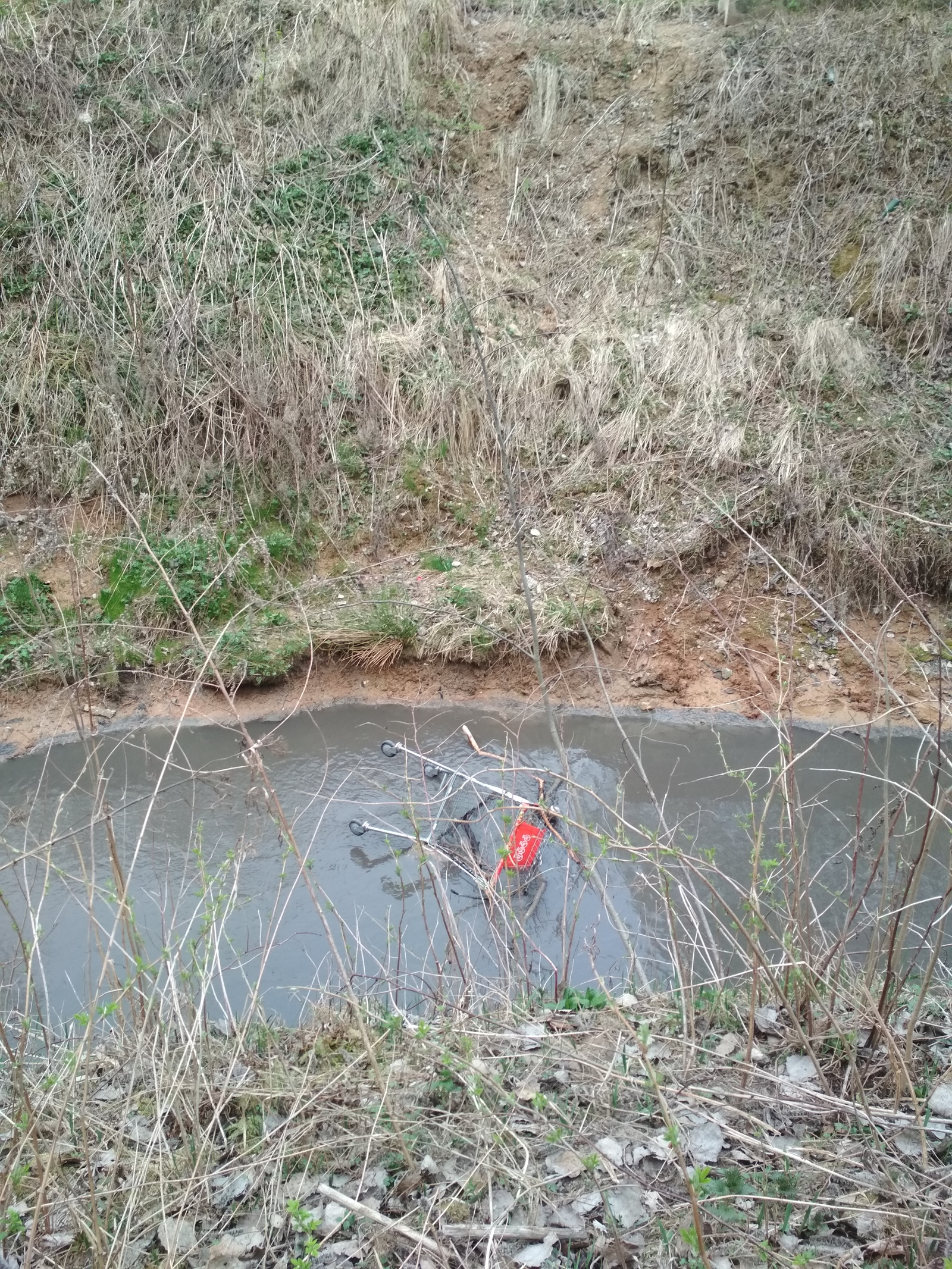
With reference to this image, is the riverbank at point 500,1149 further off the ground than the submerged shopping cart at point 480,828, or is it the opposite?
the riverbank at point 500,1149

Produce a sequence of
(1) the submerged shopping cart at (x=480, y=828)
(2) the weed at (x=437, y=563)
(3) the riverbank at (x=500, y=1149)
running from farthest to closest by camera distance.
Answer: (2) the weed at (x=437, y=563) → (1) the submerged shopping cart at (x=480, y=828) → (3) the riverbank at (x=500, y=1149)

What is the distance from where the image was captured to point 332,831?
16.1ft

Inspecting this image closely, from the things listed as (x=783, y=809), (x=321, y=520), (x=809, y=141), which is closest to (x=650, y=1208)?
(x=783, y=809)

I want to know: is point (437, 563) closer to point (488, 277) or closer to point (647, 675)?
point (647, 675)

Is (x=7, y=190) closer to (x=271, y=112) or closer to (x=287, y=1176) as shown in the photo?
(x=271, y=112)

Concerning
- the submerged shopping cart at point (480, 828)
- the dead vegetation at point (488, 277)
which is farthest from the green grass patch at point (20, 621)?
the submerged shopping cart at point (480, 828)

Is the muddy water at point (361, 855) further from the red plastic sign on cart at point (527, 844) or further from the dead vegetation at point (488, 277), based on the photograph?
the dead vegetation at point (488, 277)

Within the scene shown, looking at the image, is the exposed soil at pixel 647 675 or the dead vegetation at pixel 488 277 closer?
the exposed soil at pixel 647 675

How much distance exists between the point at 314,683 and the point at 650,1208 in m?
5.08

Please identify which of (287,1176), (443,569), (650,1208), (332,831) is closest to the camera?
(650,1208)

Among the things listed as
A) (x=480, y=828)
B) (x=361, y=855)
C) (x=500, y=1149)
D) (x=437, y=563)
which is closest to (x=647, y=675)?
(x=437, y=563)

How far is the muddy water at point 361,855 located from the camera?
124 inches

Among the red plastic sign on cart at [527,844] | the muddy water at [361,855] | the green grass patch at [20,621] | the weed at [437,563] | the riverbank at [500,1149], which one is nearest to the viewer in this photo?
the riverbank at [500,1149]

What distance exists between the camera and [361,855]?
15.5ft
